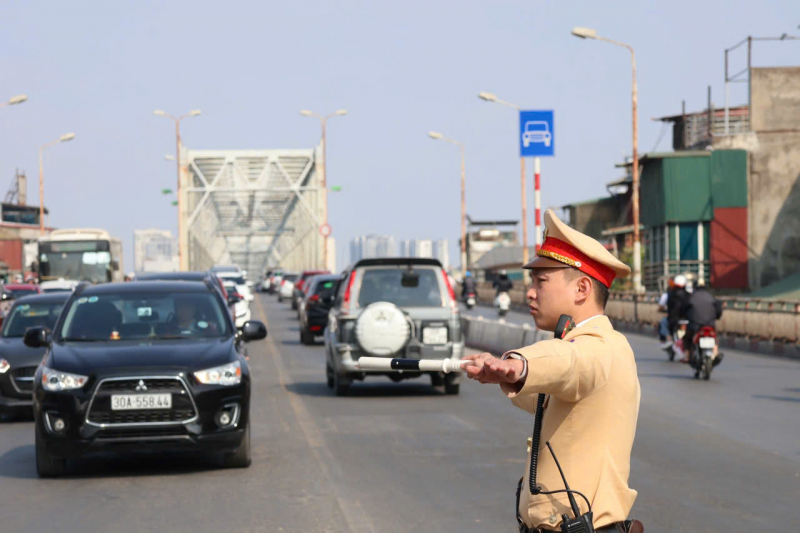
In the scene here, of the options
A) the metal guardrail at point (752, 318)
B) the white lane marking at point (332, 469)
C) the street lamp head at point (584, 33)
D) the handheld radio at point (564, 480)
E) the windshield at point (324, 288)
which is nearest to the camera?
the handheld radio at point (564, 480)

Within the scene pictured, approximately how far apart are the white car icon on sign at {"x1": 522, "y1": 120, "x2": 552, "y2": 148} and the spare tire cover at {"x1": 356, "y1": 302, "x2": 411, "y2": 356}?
45.1ft

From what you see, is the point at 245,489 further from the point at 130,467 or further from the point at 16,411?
the point at 16,411

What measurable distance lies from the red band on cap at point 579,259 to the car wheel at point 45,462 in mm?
7382

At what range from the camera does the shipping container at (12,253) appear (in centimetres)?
9253

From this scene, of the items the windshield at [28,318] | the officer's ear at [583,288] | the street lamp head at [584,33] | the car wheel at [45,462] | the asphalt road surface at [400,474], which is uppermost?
the street lamp head at [584,33]

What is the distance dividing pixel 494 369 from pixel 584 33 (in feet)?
111

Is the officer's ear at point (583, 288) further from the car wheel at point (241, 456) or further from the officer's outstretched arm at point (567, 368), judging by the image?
the car wheel at point (241, 456)

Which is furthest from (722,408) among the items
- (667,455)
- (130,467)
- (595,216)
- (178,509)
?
(595,216)

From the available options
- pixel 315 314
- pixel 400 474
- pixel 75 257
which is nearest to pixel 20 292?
pixel 75 257

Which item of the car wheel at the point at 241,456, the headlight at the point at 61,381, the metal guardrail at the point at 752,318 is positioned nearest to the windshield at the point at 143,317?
the headlight at the point at 61,381

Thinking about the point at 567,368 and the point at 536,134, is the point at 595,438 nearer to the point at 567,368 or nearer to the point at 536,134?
the point at 567,368

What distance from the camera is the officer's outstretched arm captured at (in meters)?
2.94

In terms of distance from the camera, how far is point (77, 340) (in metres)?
10.8

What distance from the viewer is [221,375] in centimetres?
1019
